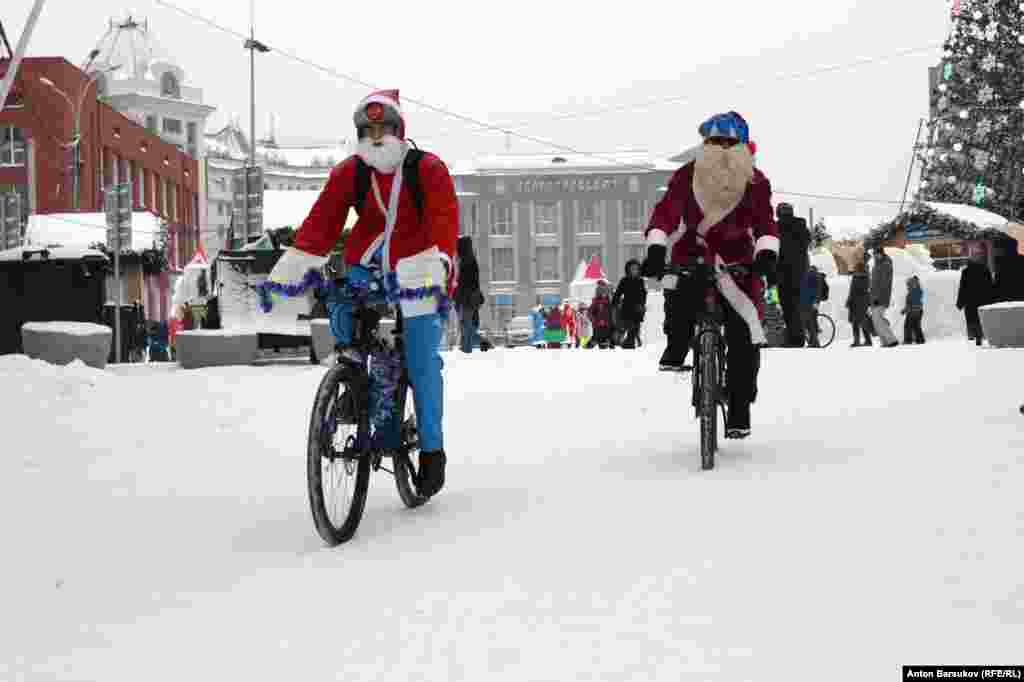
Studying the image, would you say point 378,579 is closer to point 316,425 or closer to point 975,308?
point 316,425

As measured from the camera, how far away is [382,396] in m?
5.76

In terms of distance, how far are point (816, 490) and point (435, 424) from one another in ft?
5.15

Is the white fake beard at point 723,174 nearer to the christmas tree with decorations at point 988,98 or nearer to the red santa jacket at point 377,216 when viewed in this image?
the red santa jacket at point 377,216

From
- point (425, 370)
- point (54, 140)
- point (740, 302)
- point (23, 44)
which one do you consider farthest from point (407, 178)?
point (54, 140)

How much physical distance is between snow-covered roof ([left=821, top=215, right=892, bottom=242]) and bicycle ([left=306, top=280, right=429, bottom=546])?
33.8 m

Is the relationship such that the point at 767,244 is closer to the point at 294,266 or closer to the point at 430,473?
the point at 430,473

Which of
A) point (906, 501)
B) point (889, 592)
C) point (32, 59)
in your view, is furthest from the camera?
point (32, 59)

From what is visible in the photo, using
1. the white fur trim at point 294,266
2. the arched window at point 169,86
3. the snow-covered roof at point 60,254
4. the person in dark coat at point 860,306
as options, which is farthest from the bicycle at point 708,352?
the arched window at point 169,86

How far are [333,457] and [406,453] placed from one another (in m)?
0.75

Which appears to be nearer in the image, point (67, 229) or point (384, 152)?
point (384, 152)

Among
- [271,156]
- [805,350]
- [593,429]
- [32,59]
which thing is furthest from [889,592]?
[271,156]

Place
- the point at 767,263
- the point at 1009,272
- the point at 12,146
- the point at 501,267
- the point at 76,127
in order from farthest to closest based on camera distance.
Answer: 1. the point at 501,267
2. the point at 12,146
3. the point at 76,127
4. the point at 1009,272
5. the point at 767,263

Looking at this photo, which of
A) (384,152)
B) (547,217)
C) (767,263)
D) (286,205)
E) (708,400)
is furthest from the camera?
(547,217)

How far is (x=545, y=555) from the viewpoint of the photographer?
4883mm
